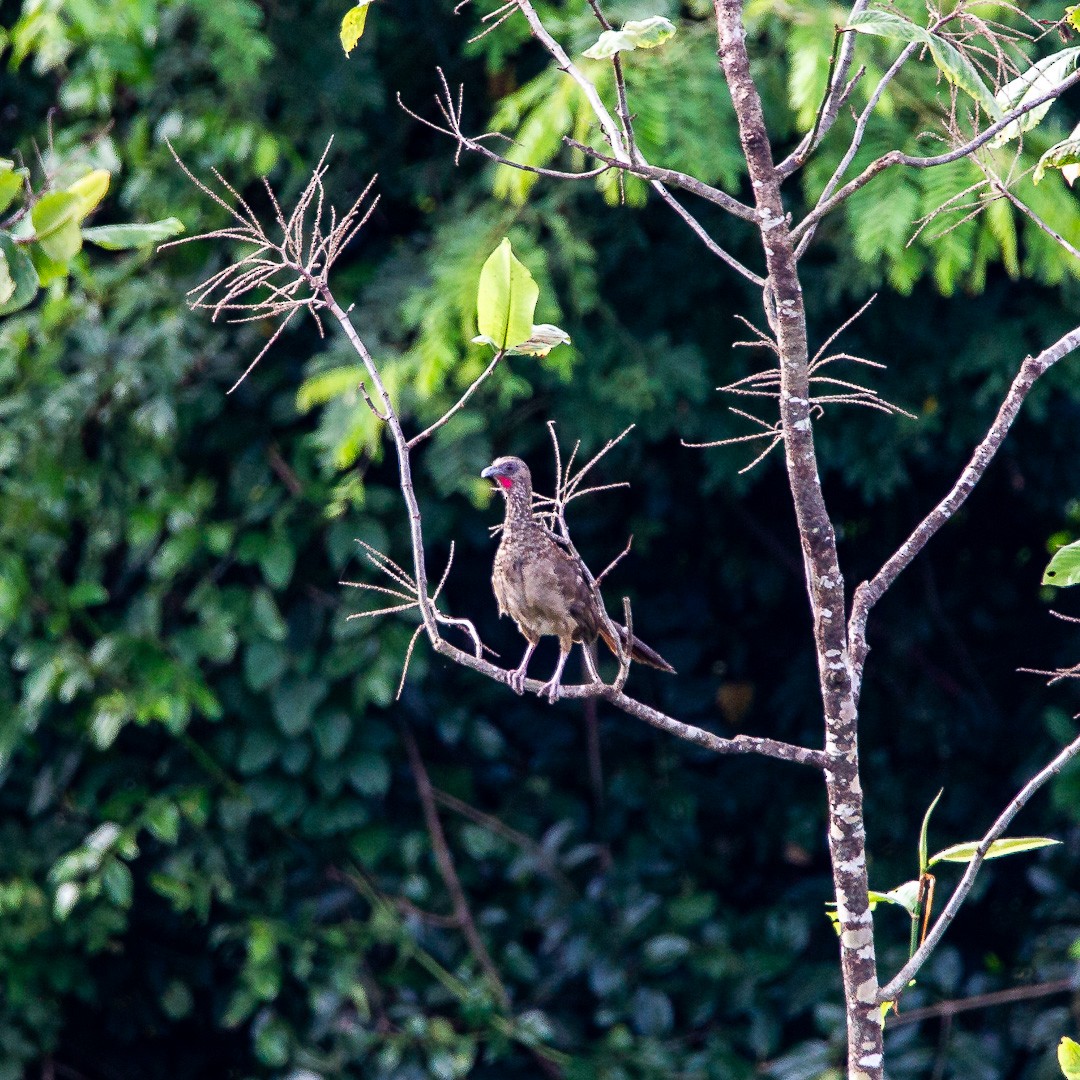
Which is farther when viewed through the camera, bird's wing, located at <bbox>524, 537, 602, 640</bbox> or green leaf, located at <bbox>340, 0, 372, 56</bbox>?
bird's wing, located at <bbox>524, 537, 602, 640</bbox>

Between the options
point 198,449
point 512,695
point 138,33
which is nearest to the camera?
point 138,33

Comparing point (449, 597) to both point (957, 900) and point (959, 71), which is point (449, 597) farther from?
point (959, 71)

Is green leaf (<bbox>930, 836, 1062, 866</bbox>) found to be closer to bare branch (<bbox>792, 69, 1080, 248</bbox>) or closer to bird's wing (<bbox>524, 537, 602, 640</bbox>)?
bare branch (<bbox>792, 69, 1080, 248</bbox>)

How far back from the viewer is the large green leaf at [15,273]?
1475mm

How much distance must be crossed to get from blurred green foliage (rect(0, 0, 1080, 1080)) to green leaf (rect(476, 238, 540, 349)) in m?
1.42

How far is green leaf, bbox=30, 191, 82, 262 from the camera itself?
147 centimetres

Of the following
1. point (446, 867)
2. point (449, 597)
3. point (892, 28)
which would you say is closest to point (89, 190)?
point (892, 28)

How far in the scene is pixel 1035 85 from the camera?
1.88 meters

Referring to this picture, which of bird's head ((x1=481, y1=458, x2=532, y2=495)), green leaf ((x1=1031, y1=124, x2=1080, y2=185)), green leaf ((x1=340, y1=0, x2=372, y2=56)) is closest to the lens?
green leaf ((x1=340, y1=0, x2=372, y2=56))

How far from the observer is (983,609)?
14.6ft

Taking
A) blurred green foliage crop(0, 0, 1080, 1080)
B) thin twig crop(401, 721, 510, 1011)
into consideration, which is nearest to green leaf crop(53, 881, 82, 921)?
blurred green foliage crop(0, 0, 1080, 1080)

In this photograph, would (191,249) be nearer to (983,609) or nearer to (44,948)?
(44,948)

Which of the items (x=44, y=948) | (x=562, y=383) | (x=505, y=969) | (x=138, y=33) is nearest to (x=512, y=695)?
(x=505, y=969)

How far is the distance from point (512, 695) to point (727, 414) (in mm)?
1124
